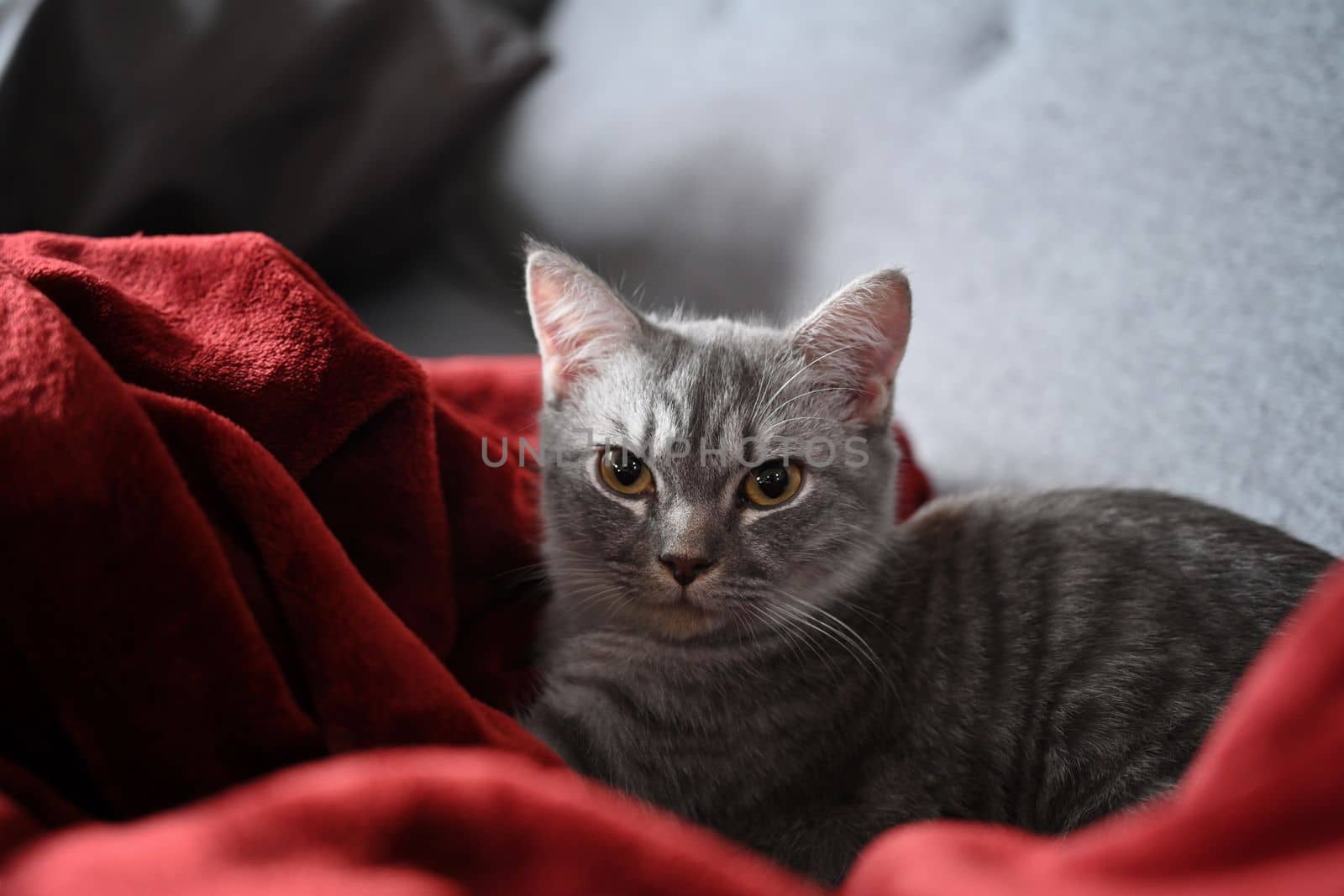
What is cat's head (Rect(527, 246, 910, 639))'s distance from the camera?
1.07m

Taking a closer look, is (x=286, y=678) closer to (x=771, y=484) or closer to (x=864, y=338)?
(x=771, y=484)

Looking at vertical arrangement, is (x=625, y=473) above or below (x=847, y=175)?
below

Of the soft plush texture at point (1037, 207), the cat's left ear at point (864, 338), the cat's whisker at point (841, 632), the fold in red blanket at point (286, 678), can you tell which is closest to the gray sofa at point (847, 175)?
the soft plush texture at point (1037, 207)

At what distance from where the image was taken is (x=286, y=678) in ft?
2.58

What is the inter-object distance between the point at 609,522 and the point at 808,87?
0.88 metres

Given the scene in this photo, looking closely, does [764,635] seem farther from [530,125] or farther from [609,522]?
[530,125]

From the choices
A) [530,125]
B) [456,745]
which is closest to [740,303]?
[530,125]

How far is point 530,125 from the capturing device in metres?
1.90

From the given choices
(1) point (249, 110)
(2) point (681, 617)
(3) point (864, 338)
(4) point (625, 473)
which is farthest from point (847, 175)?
(1) point (249, 110)

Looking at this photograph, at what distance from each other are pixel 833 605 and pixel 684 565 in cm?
22

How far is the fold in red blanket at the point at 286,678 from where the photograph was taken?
0.48 meters

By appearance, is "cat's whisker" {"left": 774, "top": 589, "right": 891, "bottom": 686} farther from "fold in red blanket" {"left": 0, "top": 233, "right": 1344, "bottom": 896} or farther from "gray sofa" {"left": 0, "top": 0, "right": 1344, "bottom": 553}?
"gray sofa" {"left": 0, "top": 0, "right": 1344, "bottom": 553}

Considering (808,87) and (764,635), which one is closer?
(764,635)

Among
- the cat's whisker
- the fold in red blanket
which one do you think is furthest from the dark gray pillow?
the cat's whisker
